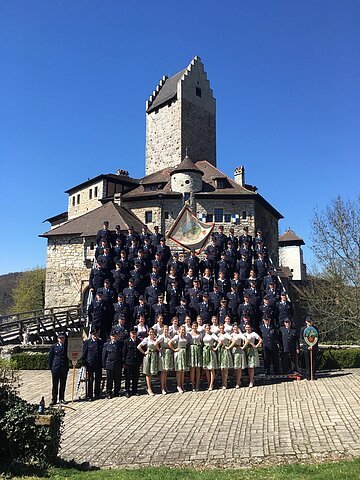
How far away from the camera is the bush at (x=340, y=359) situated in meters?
15.1

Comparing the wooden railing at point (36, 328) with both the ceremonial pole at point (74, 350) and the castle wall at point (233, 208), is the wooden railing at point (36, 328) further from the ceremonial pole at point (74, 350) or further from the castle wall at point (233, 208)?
the castle wall at point (233, 208)

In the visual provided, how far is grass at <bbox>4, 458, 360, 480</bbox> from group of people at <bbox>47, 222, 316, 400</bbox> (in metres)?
5.22

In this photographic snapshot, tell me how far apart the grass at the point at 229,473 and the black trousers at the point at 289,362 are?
712 cm

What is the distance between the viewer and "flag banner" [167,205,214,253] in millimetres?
17453

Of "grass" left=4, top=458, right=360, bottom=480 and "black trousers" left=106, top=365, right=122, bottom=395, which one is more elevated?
"black trousers" left=106, top=365, right=122, bottom=395

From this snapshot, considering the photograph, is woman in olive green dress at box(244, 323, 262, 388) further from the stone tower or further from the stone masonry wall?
the stone masonry wall

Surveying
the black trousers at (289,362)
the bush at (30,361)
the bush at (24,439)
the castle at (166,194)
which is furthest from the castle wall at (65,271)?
the bush at (24,439)

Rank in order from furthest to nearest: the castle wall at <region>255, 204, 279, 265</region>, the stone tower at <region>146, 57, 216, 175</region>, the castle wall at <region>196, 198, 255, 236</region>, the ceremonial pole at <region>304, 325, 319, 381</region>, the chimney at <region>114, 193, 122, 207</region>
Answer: the stone tower at <region>146, 57, 216, 175</region> < the castle wall at <region>255, 204, 279, 265</region> < the chimney at <region>114, 193, 122, 207</region> < the castle wall at <region>196, 198, 255, 236</region> < the ceremonial pole at <region>304, 325, 319, 381</region>

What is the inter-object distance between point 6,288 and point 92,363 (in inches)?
4133

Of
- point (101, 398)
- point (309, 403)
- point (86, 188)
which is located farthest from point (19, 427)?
point (86, 188)

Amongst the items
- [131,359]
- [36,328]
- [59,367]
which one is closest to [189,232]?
[131,359]

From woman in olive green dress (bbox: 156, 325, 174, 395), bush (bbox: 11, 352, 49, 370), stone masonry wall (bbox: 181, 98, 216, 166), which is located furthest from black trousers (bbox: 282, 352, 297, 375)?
stone masonry wall (bbox: 181, 98, 216, 166)

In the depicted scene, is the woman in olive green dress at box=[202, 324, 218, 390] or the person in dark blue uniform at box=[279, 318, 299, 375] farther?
the person in dark blue uniform at box=[279, 318, 299, 375]

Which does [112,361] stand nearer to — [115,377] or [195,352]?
[115,377]
